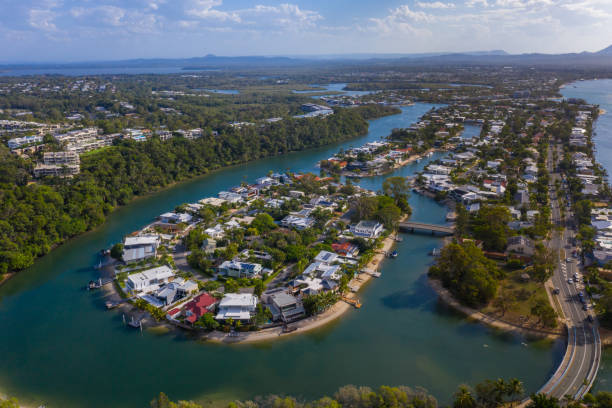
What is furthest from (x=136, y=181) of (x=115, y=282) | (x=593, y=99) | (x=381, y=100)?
(x=593, y=99)

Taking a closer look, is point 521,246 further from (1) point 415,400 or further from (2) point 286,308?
(2) point 286,308

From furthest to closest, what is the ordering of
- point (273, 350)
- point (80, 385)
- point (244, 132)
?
point (244, 132), point (273, 350), point (80, 385)

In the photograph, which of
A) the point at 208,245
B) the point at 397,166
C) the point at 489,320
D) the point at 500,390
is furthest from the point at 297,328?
the point at 397,166

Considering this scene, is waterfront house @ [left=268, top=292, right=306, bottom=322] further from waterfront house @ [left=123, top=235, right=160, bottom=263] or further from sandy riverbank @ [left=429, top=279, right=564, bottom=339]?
waterfront house @ [left=123, top=235, right=160, bottom=263]

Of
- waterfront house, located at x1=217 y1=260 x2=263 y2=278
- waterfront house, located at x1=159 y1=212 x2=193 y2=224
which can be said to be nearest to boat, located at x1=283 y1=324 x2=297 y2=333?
waterfront house, located at x1=217 y1=260 x2=263 y2=278

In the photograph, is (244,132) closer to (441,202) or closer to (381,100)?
(441,202)

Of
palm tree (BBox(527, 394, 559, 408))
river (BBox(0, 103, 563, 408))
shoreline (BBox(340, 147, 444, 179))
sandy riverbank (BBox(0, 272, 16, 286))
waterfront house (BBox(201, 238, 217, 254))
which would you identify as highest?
shoreline (BBox(340, 147, 444, 179))
